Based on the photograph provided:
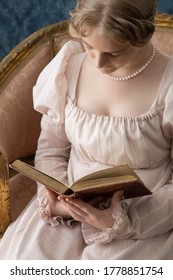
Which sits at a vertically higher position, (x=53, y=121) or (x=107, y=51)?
(x=107, y=51)

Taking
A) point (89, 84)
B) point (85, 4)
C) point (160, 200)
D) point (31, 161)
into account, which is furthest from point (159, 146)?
point (31, 161)

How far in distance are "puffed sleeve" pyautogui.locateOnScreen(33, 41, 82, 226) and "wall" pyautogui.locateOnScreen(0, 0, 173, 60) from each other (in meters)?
0.78

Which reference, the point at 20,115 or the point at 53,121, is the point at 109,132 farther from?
the point at 20,115

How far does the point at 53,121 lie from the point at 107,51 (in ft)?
1.13

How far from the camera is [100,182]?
4.10ft

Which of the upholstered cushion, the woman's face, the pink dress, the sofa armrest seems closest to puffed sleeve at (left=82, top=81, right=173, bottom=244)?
the pink dress

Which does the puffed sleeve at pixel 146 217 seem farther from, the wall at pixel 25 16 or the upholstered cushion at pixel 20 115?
the wall at pixel 25 16

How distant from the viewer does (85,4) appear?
132cm

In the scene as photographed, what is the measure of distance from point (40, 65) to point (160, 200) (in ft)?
2.23

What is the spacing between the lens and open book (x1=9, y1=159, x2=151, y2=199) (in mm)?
1236

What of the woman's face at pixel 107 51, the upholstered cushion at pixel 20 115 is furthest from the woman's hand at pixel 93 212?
the upholstered cushion at pixel 20 115

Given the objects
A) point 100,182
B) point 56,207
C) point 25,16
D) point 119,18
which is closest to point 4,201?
point 56,207

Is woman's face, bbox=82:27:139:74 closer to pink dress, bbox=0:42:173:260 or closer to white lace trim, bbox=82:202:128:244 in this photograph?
pink dress, bbox=0:42:173:260

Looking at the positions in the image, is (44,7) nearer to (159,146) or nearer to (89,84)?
(89,84)
